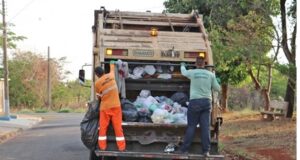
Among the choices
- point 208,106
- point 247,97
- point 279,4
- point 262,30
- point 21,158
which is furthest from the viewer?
point 247,97

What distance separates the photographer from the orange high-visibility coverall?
29.5 feet

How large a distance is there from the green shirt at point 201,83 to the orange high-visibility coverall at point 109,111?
1.23 meters

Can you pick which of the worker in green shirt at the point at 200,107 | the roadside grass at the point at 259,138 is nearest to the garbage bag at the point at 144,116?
the worker in green shirt at the point at 200,107

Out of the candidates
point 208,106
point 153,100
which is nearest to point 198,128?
point 208,106

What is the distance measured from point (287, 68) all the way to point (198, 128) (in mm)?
5022

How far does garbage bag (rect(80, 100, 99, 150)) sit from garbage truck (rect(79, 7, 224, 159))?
24cm

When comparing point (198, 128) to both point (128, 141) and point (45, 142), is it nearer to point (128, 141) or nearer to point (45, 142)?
point (128, 141)

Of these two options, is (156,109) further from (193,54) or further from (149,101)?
(193,54)

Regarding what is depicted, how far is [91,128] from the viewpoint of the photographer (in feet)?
30.3

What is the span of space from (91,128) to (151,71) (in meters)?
1.69

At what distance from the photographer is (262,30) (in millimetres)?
16688

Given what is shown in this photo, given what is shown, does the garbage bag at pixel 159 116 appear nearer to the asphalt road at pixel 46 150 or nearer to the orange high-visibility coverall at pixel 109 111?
the orange high-visibility coverall at pixel 109 111

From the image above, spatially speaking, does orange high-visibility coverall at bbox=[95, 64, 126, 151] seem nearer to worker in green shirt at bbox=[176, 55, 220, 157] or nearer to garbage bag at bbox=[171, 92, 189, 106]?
worker in green shirt at bbox=[176, 55, 220, 157]

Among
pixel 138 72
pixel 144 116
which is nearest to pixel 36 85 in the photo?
pixel 138 72
